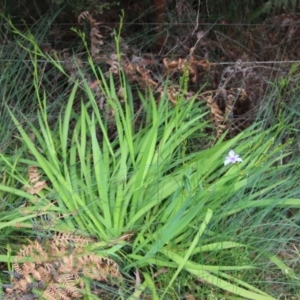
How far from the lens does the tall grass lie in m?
2.24

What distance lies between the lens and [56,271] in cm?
211

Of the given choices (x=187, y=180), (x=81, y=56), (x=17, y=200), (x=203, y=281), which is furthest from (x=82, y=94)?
(x=203, y=281)

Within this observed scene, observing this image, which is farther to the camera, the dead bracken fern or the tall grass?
the tall grass

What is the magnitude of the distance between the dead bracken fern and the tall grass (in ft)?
0.31

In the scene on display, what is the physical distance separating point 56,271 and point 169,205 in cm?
52

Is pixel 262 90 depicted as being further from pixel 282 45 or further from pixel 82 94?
pixel 82 94

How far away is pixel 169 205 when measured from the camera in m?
2.35

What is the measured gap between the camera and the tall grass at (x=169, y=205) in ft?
7.34

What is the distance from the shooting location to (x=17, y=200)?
99.3 inches

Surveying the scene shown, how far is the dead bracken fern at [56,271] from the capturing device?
2074mm

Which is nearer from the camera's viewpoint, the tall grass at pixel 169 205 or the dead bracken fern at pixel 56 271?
the dead bracken fern at pixel 56 271

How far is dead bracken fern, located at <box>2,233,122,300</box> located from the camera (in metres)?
2.07

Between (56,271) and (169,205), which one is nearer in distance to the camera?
(56,271)

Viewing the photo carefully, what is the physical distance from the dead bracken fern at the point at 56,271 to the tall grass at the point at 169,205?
0.31 ft
